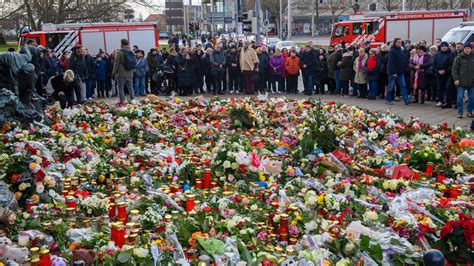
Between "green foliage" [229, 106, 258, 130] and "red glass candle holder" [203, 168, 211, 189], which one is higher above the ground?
"green foliage" [229, 106, 258, 130]

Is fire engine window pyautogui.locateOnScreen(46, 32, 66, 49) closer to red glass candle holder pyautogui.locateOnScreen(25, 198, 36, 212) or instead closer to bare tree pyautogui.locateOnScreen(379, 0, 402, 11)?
red glass candle holder pyautogui.locateOnScreen(25, 198, 36, 212)

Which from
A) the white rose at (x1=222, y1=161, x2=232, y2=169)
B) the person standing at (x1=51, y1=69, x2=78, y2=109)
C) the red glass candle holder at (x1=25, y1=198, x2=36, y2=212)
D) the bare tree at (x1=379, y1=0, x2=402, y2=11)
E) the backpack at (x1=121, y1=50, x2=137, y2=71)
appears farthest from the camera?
the bare tree at (x1=379, y1=0, x2=402, y2=11)

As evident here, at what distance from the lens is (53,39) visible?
2858cm

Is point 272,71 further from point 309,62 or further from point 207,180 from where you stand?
point 207,180

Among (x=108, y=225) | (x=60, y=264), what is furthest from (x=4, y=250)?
(x=108, y=225)

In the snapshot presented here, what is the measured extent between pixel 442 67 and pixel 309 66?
5.05 metres

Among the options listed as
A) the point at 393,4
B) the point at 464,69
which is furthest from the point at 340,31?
the point at 393,4

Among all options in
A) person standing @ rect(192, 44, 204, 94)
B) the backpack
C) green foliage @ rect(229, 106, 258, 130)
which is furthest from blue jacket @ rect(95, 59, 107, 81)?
green foliage @ rect(229, 106, 258, 130)

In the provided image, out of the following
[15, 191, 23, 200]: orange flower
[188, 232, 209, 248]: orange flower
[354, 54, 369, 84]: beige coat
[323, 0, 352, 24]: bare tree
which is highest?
[323, 0, 352, 24]: bare tree

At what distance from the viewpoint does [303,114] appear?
12.2 meters

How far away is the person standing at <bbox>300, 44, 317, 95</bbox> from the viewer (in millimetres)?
19328

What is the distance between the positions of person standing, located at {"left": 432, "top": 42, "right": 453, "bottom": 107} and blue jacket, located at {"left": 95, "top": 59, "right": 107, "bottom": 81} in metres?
10.4

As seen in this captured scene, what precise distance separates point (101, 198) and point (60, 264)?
2.43 m

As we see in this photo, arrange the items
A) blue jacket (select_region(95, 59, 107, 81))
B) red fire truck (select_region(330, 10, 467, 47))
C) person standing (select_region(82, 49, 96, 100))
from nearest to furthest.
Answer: person standing (select_region(82, 49, 96, 100)) < blue jacket (select_region(95, 59, 107, 81)) < red fire truck (select_region(330, 10, 467, 47))
